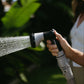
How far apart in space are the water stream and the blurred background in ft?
10.5

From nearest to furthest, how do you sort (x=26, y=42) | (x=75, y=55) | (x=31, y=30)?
(x=26, y=42), (x=75, y=55), (x=31, y=30)

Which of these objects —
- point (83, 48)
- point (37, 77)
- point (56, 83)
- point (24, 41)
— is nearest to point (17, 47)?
point (24, 41)

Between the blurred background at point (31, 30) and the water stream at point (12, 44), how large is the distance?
3.19 meters

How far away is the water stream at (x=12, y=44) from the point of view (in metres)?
1.69

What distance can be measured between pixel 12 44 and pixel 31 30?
17.7 ft

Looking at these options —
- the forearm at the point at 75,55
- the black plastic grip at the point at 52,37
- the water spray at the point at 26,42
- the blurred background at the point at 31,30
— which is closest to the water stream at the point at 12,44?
the water spray at the point at 26,42

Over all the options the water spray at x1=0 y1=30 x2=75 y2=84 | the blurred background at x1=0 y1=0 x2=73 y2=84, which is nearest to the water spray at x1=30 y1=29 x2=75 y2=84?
the water spray at x1=0 y1=30 x2=75 y2=84

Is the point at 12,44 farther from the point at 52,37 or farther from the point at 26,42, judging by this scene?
the point at 52,37

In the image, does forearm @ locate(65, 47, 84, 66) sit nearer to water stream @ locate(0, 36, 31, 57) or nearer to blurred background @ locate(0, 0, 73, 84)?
water stream @ locate(0, 36, 31, 57)

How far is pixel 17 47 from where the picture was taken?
69.6 inches

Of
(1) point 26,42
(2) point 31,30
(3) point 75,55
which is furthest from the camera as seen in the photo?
(2) point 31,30

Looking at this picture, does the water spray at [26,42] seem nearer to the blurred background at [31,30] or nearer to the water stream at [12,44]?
the water stream at [12,44]

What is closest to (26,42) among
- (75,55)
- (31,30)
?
(75,55)

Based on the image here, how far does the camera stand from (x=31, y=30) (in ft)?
23.4
